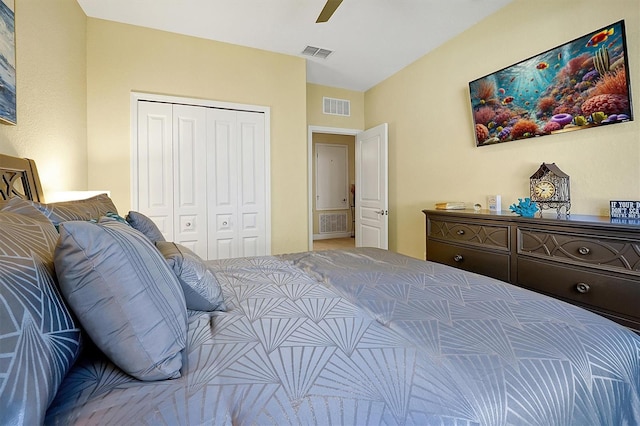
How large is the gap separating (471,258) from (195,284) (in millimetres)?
2263

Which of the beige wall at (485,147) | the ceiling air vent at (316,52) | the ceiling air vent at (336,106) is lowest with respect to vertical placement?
the beige wall at (485,147)

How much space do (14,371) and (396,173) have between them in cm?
407

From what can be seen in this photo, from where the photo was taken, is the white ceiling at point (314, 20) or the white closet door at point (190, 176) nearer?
the white ceiling at point (314, 20)

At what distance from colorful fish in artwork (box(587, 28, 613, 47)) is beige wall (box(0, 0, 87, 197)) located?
146 inches

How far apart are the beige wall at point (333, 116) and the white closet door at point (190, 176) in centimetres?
175

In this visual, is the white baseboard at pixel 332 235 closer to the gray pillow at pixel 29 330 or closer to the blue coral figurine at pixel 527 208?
the blue coral figurine at pixel 527 208

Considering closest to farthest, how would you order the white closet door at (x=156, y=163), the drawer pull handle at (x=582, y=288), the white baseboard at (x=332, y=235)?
the drawer pull handle at (x=582, y=288) < the white closet door at (x=156, y=163) < the white baseboard at (x=332, y=235)

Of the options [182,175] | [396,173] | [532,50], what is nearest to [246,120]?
[182,175]

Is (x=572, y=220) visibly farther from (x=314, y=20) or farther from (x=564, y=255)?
(x=314, y=20)

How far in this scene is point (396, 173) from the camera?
4.14 meters

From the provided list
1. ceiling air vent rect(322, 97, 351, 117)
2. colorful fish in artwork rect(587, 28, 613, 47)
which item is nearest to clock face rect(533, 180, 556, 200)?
colorful fish in artwork rect(587, 28, 613, 47)

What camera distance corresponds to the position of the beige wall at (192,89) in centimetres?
285

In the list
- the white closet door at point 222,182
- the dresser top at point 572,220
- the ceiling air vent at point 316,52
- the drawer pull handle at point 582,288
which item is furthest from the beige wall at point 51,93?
the drawer pull handle at point 582,288

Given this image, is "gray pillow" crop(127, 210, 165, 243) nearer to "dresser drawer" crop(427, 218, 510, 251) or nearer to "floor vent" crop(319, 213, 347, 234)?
"dresser drawer" crop(427, 218, 510, 251)
